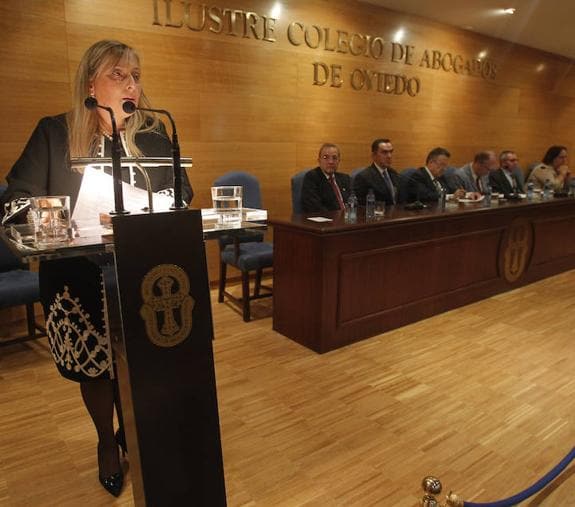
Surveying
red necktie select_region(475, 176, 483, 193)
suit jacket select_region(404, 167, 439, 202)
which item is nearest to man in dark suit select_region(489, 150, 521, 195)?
red necktie select_region(475, 176, 483, 193)

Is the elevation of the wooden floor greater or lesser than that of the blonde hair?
lesser

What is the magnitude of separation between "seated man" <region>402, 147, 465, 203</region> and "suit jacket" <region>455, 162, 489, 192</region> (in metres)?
0.68

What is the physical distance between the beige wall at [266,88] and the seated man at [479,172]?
856mm

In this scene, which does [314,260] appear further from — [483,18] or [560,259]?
[483,18]

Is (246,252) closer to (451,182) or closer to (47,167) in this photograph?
(47,167)

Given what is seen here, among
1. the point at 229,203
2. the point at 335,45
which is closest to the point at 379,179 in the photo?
the point at 335,45

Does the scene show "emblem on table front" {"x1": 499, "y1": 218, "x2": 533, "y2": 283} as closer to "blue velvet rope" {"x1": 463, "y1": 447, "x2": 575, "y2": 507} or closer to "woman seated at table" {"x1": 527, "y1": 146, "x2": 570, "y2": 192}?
"woman seated at table" {"x1": 527, "y1": 146, "x2": 570, "y2": 192}

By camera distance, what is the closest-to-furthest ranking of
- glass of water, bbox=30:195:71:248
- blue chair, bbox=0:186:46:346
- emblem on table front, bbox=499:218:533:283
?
glass of water, bbox=30:195:71:248 → blue chair, bbox=0:186:46:346 → emblem on table front, bbox=499:218:533:283

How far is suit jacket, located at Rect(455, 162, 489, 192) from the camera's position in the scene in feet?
16.3

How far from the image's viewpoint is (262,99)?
4359mm

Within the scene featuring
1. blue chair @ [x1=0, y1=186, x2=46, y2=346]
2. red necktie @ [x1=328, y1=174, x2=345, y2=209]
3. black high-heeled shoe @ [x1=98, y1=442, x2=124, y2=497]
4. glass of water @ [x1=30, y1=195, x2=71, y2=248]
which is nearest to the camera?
glass of water @ [x1=30, y1=195, x2=71, y2=248]

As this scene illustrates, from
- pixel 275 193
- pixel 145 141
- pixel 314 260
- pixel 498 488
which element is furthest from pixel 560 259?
pixel 145 141

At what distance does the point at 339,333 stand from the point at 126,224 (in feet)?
6.91

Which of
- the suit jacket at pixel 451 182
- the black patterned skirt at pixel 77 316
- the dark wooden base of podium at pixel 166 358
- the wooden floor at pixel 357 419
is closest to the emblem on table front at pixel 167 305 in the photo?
the dark wooden base of podium at pixel 166 358
